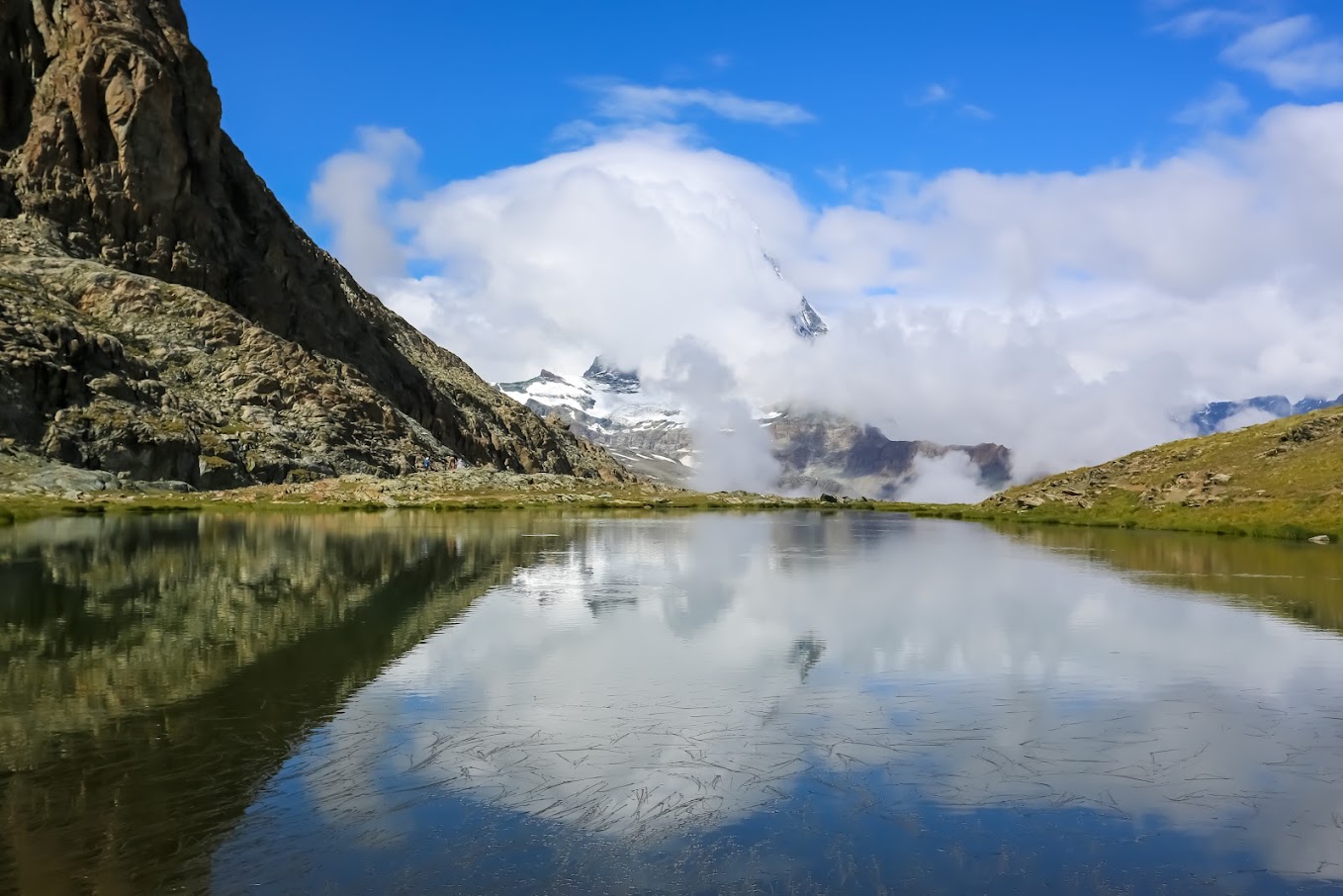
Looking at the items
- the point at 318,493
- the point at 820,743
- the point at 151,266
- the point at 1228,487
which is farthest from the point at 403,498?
the point at 820,743

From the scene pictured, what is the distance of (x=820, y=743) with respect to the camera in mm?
22953

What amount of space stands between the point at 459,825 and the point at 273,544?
192 feet

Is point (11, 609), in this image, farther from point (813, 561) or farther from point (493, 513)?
point (493, 513)

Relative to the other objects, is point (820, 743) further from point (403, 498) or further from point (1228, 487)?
point (403, 498)

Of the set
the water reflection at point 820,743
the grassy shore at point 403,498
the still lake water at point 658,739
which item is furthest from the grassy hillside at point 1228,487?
the water reflection at point 820,743

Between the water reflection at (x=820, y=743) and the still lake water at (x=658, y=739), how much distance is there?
0.33 feet

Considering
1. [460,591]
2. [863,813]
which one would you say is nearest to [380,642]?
[460,591]

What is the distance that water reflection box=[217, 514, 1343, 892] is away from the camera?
55.0 feet

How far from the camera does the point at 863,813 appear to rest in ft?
60.1

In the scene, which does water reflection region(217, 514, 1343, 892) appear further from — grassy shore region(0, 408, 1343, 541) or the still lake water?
grassy shore region(0, 408, 1343, 541)

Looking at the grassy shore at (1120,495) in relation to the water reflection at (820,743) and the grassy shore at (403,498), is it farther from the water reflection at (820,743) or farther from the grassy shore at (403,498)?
the water reflection at (820,743)

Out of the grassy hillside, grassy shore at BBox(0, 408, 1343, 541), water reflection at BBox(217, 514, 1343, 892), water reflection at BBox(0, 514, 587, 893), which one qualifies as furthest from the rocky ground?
water reflection at BBox(217, 514, 1343, 892)

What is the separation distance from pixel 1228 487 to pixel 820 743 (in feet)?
337

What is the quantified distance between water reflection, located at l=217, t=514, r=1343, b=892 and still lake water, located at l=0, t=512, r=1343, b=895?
0.33 ft
